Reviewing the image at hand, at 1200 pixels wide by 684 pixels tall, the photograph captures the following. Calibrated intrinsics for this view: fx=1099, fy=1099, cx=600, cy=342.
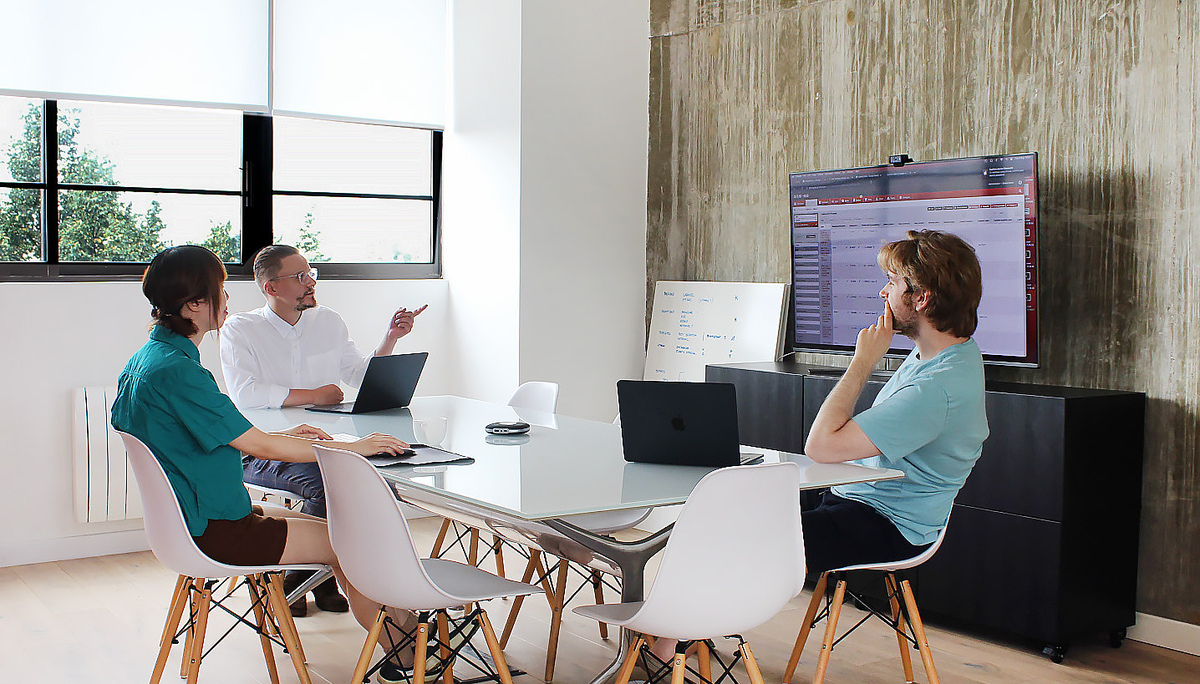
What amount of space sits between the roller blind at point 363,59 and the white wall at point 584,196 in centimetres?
71

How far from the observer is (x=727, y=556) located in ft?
7.81

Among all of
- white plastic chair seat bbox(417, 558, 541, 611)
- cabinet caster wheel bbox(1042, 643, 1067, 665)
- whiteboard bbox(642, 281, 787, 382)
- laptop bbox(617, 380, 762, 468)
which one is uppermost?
whiteboard bbox(642, 281, 787, 382)

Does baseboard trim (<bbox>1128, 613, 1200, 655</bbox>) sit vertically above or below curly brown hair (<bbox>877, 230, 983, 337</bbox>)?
below

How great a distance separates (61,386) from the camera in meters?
4.91

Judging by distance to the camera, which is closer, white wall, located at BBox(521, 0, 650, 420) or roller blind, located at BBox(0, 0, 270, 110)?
roller blind, located at BBox(0, 0, 270, 110)

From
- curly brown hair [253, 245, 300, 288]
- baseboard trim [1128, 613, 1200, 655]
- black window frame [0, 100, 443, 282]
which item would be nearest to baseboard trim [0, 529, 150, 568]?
black window frame [0, 100, 443, 282]

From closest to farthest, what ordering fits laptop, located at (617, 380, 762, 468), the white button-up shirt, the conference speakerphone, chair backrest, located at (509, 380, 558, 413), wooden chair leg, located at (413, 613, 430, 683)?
wooden chair leg, located at (413, 613, 430, 683) → laptop, located at (617, 380, 762, 468) → the conference speakerphone → the white button-up shirt → chair backrest, located at (509, 380, 558, 413)

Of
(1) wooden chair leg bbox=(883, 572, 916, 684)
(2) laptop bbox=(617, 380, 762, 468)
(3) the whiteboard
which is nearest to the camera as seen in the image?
(2) laptop bbox=(617, 380, 762, 468)

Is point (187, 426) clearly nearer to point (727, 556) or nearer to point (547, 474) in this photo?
point (547, 474)

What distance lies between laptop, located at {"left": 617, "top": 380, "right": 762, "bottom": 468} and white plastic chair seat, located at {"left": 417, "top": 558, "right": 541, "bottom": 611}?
469mm

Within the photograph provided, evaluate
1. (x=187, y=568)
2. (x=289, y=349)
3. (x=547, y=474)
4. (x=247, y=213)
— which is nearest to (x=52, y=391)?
(x=247, y=213)

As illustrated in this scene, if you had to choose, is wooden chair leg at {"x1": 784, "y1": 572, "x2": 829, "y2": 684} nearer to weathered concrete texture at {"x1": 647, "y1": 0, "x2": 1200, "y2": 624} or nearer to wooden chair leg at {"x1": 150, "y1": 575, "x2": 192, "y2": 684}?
weathered concrete texture at {"x1": 647, "y1": 0, "x2": 1200, "y2": 624}

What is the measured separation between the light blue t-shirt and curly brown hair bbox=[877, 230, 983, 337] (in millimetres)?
74

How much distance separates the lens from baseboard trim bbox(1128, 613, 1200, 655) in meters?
3.76
